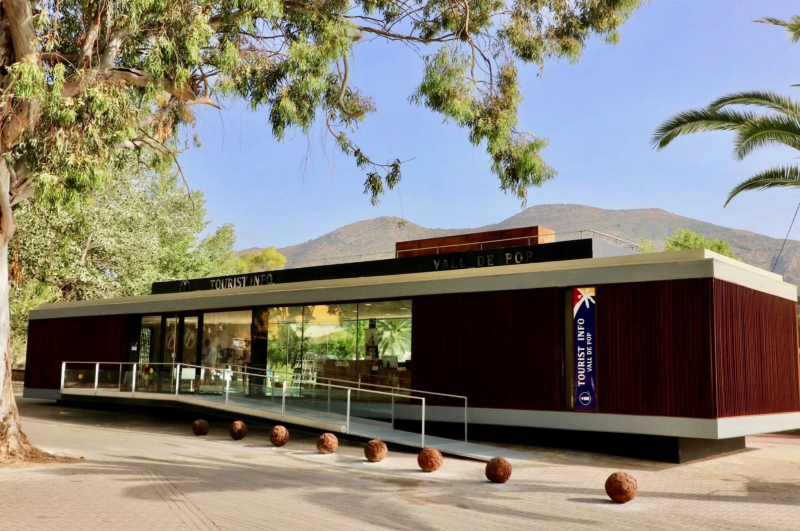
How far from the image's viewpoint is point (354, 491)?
1066 cm

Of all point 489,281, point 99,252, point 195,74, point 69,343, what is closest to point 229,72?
point 195,74

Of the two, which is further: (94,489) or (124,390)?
(124,390)

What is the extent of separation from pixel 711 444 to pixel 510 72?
29.9 ft

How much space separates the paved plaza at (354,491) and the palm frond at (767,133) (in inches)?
234

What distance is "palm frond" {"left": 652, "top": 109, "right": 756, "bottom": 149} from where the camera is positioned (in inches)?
547

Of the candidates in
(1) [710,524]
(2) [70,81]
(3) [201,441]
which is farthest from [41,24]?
(1) [710,524]

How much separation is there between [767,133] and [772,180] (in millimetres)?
1287

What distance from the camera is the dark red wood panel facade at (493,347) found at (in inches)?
613

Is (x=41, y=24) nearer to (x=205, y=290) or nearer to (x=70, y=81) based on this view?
(x=70, y=81)

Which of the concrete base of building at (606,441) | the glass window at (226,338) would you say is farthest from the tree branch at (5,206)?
the concrete base of building at (606,441)

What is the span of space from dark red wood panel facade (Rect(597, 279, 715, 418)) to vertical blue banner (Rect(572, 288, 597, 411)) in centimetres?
15

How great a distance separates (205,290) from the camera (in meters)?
23.6

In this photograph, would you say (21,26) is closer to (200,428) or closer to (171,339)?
(200,428)

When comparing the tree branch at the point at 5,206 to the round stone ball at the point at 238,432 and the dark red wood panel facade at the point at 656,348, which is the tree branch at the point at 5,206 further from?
the dark red wood panel facade at the point at 656,348
